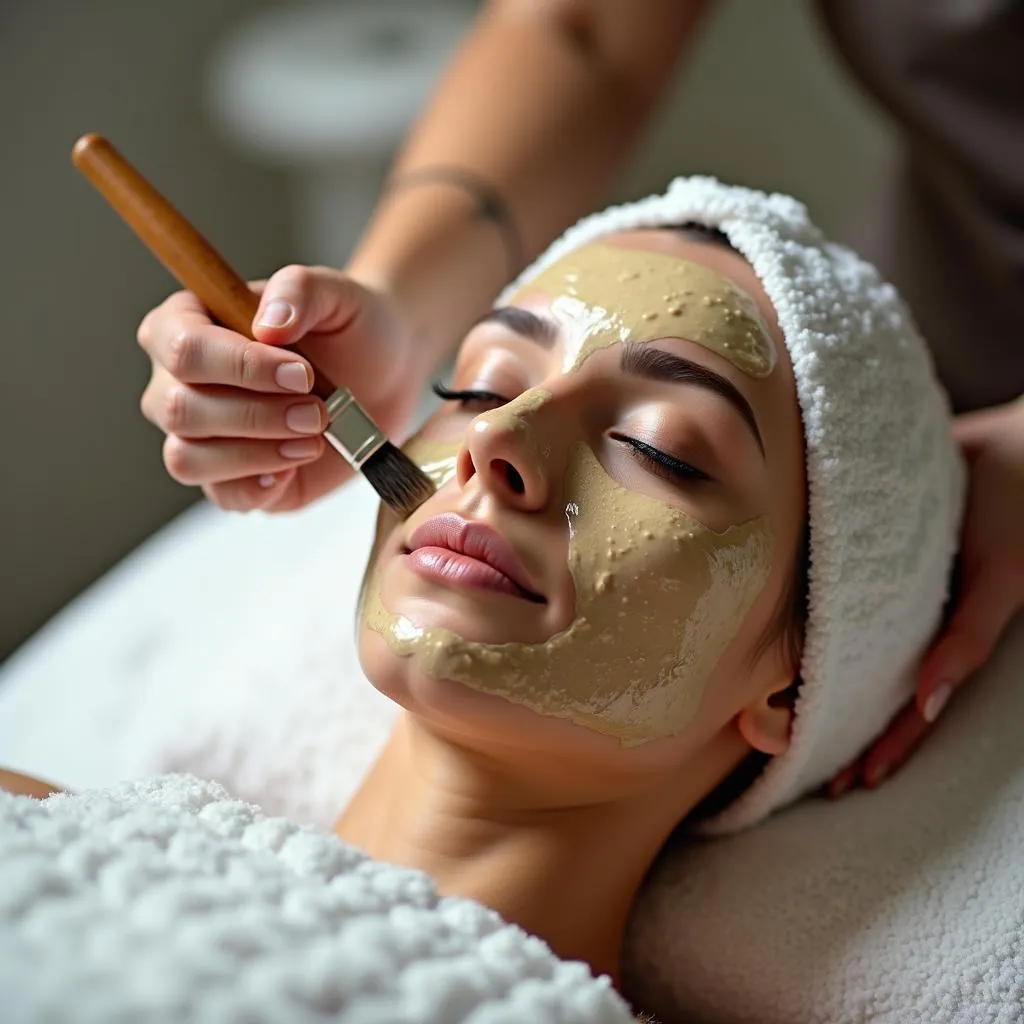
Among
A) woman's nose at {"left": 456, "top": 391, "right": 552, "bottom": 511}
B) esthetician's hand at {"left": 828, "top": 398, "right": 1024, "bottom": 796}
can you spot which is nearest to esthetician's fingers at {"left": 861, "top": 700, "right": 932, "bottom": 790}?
esthetician's hand at {"left": 828, "top": 398, "right": 1024, "bottom": 796}

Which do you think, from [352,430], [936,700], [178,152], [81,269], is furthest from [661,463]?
[178,152]

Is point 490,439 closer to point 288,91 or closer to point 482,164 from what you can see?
point 482,164

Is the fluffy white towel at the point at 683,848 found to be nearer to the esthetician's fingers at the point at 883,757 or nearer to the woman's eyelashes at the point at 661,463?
the esthetician's fingers at the point at 883,757

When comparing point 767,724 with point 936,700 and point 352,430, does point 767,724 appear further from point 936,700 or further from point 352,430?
point 352,430

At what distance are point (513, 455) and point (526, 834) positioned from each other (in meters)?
0.26

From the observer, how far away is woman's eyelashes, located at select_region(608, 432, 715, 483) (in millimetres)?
754

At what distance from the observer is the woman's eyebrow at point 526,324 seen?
0.81 m

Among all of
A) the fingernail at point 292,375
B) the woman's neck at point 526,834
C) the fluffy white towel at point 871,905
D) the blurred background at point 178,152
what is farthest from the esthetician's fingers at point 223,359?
the blurred background at point 178,152

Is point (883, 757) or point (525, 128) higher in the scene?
point (525, 128)

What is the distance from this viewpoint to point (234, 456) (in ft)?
2.68

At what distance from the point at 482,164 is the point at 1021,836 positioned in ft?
2.52

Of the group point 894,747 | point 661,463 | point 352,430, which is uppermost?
point 352,430

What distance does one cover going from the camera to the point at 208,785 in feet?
2.32

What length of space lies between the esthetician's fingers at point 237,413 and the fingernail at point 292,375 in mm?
19
